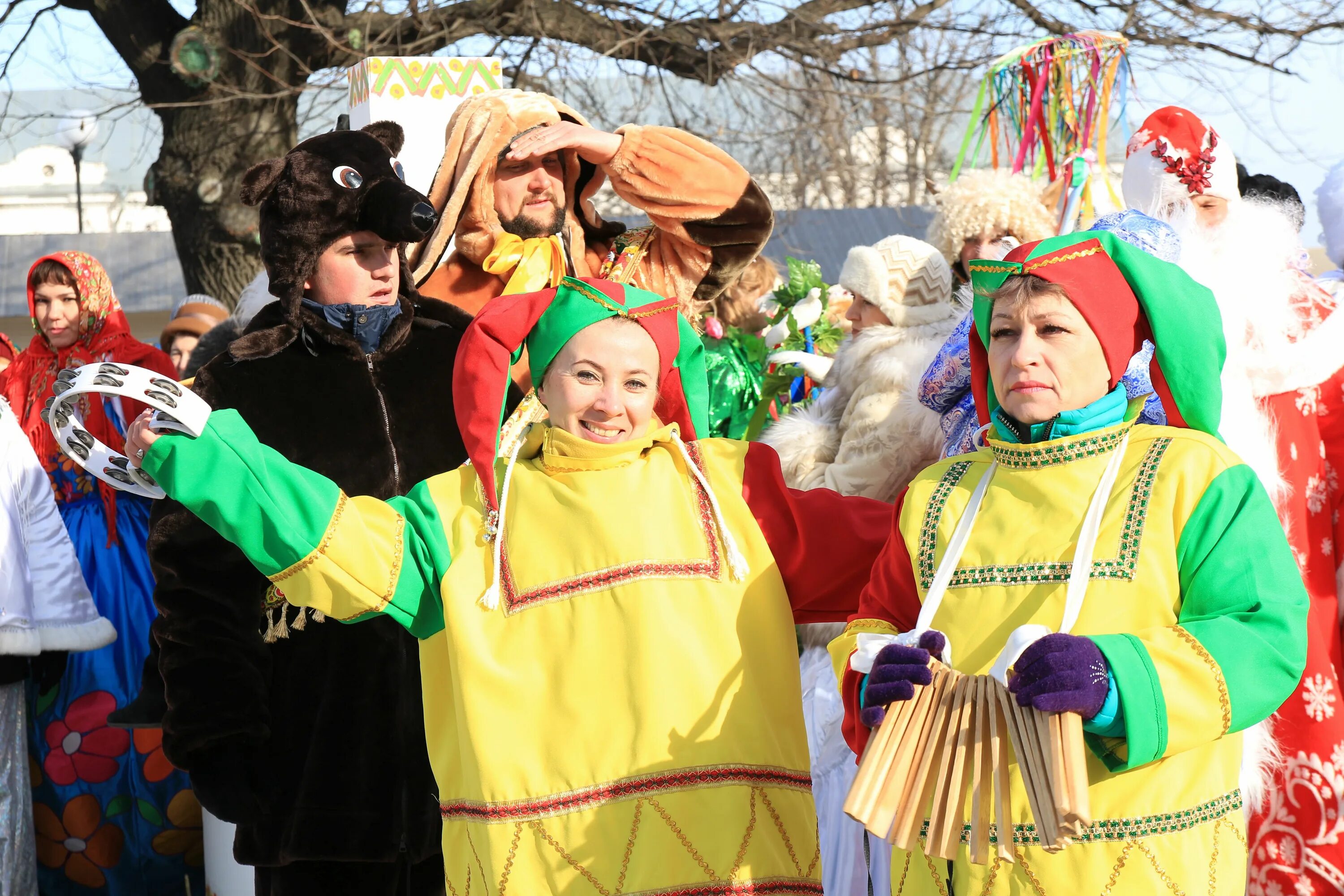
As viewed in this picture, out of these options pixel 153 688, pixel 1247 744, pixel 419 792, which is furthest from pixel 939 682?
pixel 153 688

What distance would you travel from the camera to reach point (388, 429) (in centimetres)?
318

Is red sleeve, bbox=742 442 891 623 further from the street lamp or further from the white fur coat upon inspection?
the street lamp

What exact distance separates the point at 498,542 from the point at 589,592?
187 mm

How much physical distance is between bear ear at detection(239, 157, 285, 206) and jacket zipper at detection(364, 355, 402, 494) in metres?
0.43

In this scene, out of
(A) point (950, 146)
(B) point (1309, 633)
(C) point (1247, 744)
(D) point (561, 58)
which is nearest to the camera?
(C) point (1247, 744)

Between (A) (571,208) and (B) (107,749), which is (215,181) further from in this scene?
(A) (571,208)

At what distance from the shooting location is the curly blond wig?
420cm

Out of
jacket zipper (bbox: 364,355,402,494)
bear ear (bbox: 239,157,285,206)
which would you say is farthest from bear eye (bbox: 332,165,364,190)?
jacket zipper (bbox: 364,355,402,494)

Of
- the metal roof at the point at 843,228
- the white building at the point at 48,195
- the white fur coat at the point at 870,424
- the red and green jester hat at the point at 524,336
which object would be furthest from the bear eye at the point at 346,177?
the white building at the point at 48,195

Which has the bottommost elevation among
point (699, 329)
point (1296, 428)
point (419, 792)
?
point (419, 792)

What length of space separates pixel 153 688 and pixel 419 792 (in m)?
0.91

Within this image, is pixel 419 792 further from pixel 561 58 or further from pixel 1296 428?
pixel 561 58

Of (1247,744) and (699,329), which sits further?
(699,329)

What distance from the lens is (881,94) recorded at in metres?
8.68
